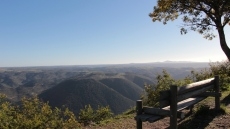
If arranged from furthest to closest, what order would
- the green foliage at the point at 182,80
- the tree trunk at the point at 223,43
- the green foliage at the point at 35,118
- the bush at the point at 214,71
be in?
the bush at the point at 214,71, the green foliage at the point at 182,80, the tree trunk at the point at 223,43, the green foliage at the point at 35,118

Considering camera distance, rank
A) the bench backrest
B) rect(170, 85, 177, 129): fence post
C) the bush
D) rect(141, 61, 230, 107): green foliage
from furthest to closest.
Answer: the bush → rect(141, 61, 230, 107): green foliage → rect(170, 85, 177, 129): fence post → the bench backrest

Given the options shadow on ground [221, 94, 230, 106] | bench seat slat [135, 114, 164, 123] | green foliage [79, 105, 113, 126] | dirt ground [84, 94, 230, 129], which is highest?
bench seat slat [135, 114, 164, 123]

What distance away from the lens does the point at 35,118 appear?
43.2 feet

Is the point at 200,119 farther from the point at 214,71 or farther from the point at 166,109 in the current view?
the point at 214,71

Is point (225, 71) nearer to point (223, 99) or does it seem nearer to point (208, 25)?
point (208, 25)

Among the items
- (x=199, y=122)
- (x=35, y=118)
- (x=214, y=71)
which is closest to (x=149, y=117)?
(x=199, y=122)

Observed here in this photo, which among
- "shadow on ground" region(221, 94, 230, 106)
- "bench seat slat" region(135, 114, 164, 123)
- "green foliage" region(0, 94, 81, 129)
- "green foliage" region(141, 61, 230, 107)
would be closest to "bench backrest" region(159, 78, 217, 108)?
"bench seat slat" region(135, 114, 164, 123)

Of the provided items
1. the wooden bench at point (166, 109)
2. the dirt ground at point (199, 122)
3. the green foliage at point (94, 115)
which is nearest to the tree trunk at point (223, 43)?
the dirt ground at point (199, 122)

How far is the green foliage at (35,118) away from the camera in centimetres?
1275

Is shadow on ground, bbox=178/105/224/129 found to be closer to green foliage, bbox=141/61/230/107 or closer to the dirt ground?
the dirt ground

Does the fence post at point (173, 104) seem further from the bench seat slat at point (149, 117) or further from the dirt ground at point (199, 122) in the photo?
the dirt ground at point (199, 122)

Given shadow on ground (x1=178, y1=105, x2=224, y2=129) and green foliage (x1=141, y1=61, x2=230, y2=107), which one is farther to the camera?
green foliage (x1=141, y1=61, x2=230, y2=107)

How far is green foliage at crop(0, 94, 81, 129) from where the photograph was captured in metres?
→ 12.7

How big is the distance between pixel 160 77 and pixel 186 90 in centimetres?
1445
